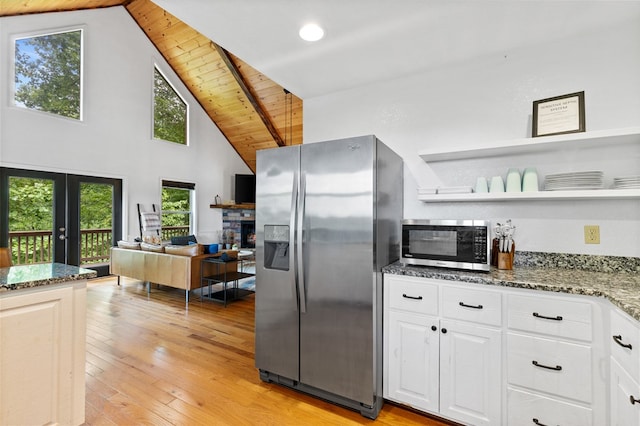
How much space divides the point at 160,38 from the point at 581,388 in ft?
26.6

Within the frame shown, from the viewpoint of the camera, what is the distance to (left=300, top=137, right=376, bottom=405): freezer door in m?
1.91

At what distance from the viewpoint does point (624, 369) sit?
1.27 meters

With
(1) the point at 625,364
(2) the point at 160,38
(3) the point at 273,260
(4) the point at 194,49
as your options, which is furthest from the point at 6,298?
(2) the point at 160,38

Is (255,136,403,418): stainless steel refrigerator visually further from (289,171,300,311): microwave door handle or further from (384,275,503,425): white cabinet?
(384,275,503,425): white cabinet

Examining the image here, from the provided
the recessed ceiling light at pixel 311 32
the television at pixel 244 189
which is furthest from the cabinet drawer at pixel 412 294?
the television at pixel 244 189

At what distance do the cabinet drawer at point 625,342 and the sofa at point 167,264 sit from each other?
414 centimetres

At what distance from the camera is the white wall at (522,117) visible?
76.5 inches

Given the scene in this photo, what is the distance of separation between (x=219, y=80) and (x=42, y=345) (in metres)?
6.35

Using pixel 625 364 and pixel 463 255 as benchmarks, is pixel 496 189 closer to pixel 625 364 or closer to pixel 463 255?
→ pixel 463 255

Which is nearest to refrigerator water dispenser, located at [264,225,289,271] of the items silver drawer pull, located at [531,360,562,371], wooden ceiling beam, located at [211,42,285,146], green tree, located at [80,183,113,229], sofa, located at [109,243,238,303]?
silver drawer pull, located at [531,360,562,371]

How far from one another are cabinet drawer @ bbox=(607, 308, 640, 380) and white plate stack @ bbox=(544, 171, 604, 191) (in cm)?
79

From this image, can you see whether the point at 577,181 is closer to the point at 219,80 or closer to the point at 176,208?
the point at 219,80

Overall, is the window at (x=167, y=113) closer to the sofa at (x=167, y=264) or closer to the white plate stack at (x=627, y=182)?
the sofa at (x=167, y=264)

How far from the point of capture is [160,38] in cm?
646
